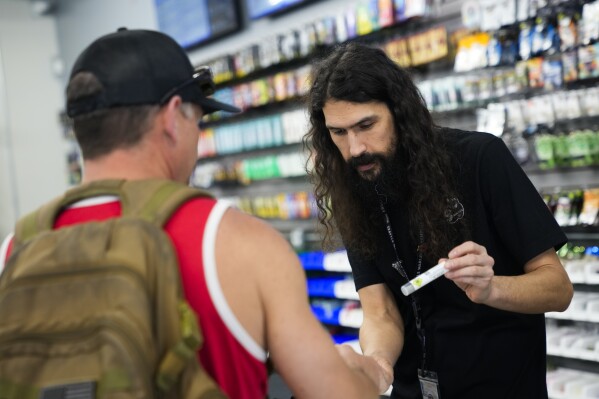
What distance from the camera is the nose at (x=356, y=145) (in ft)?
7.09

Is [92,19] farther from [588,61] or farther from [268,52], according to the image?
[588,61]

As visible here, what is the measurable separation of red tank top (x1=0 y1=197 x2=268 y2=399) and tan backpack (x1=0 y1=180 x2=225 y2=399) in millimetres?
35

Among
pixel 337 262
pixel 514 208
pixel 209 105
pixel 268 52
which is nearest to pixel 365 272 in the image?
pixel 514 208

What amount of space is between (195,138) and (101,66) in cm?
21

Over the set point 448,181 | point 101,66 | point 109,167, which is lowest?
point 448,181

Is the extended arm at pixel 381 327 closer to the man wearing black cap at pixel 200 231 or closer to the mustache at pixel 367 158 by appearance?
the mustache at pixel 367 158

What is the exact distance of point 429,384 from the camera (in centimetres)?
210

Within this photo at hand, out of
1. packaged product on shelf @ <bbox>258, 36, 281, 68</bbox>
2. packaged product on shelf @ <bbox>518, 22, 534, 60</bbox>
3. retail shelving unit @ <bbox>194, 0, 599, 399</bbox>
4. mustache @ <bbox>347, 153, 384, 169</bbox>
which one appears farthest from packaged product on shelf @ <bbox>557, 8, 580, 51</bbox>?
packaged product on shelf @ <bbox>258, 36, 281, 68</bbox>

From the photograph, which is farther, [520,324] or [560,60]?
[560,60]

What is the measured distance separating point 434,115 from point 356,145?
16.3 inches

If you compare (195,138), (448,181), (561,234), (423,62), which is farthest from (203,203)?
(423,62)

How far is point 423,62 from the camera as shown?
4504 millimetres

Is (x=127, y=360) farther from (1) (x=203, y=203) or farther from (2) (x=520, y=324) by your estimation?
(2) (x=520, y=324)

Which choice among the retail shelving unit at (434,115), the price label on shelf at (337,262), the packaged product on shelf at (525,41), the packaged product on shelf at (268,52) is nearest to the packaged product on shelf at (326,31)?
the retail shelving unit at (434,115)
